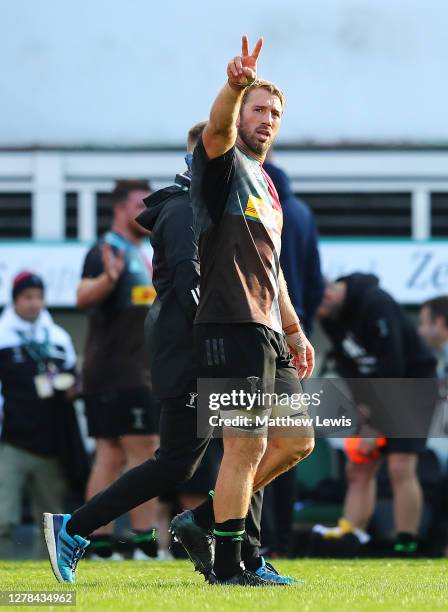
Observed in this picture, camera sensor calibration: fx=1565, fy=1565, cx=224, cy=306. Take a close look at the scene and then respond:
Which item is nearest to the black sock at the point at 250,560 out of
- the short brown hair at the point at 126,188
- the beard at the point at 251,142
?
the beard at the point at 251,142

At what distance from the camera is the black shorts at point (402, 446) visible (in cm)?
944

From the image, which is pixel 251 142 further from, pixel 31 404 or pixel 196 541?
pixel 31 404

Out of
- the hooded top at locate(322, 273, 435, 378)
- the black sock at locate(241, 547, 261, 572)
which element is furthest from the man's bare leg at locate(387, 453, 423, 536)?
the black sock at locate(241, 547, 261, 572)

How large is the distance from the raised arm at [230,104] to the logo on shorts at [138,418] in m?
3.59

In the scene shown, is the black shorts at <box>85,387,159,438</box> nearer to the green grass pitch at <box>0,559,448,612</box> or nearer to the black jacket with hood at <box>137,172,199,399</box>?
the green grass pitch at <box>0,559,448,612</box>

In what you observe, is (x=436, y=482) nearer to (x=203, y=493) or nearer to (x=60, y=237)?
(x=203, y=493)

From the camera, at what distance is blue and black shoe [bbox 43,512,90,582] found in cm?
597

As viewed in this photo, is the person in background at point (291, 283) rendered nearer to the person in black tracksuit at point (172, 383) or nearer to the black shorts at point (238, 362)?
the person in black tracksuit at point (172, 383)

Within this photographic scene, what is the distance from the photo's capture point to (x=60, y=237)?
13.1m

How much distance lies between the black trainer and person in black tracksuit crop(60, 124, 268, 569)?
1.3 inches

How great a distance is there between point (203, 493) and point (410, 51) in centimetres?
545

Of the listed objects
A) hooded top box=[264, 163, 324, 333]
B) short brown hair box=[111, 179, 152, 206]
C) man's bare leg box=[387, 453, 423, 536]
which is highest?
short brown hair box=[111, 179, 152, 206]

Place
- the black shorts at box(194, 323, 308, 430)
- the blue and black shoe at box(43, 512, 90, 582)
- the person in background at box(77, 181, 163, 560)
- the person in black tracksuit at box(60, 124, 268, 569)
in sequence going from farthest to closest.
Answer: the person in background at box(77, 181, 163, 560) → the person in black tracksuit at box(60, 124, 268, 569) → the blue and black shoe at box(43, 512, 90, 582) → the black shorts at box(194, 323, 308, 430)

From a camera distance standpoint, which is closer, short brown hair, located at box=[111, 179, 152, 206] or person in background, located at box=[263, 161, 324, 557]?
person in background, located at box=[263, 161, 324, 557]
